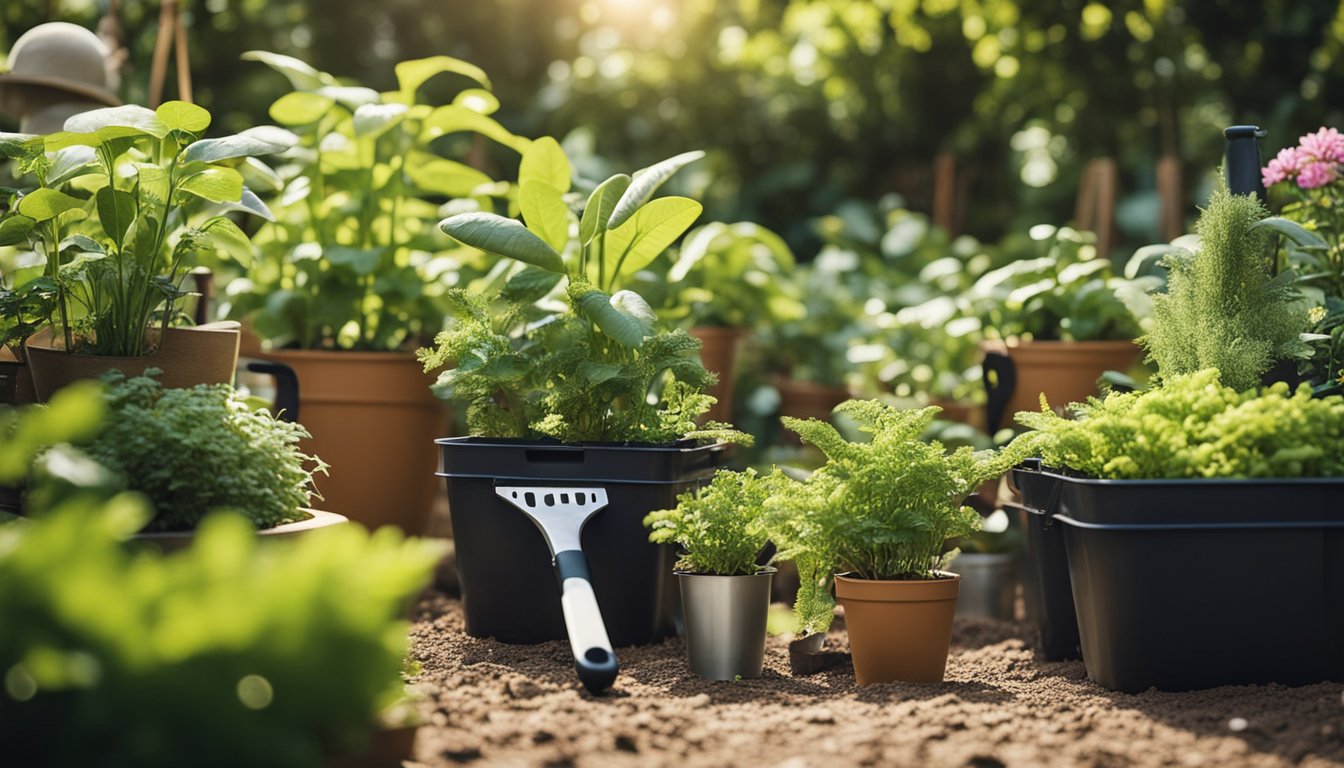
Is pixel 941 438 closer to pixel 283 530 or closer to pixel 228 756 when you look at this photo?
pixel 283 530

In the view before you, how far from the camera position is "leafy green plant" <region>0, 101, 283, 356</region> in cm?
204

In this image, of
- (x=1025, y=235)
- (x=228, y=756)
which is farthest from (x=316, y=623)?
(x=1025, y=235)

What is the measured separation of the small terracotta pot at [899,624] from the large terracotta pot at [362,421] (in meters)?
1.39

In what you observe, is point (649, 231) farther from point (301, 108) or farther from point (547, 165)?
point (301, 108)

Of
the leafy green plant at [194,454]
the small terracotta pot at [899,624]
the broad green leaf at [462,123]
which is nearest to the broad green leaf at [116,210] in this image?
the leafy green plant at [194,454]

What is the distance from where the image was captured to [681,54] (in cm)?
740

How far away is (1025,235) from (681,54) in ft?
8.49

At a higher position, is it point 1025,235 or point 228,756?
Result: point 1025,235

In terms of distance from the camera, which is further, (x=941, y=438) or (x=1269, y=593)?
(x=941, y=438)

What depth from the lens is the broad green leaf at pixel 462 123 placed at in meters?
2.95

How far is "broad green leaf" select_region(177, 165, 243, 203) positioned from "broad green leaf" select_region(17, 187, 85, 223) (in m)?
0.21

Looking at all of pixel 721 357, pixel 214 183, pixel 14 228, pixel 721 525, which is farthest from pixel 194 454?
pixel 721 357

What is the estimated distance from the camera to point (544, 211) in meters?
2.52

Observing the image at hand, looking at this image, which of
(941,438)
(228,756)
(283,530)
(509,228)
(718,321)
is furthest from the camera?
(718,321)
